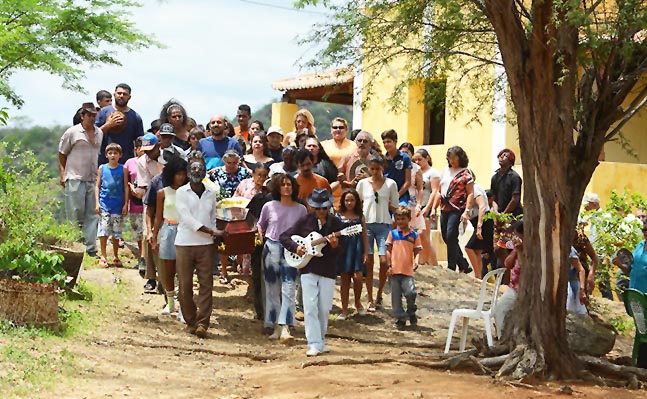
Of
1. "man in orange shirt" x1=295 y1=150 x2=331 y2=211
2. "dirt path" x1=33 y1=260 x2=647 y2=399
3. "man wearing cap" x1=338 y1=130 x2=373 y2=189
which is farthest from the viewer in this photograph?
"man wearing cap" x1=338 y1=130 x2=373 y2=189

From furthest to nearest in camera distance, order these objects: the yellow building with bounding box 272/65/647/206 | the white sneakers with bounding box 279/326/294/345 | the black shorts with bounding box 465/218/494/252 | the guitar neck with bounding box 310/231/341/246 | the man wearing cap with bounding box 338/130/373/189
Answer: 1. the yellow building with bounding box 272/65/647/206
2. the black shorts with bounding box 465/218/494/252
3. the man wearing cap with bounding box 338/130/373/189
4. the white sneakers with bounding box 279/326/294/345
5. the guitar neck with bounding box 310/231/341/246

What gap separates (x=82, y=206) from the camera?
14.9 metres

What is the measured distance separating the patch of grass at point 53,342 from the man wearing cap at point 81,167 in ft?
5.49

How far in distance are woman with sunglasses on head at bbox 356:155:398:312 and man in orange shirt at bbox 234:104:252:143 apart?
290 cm

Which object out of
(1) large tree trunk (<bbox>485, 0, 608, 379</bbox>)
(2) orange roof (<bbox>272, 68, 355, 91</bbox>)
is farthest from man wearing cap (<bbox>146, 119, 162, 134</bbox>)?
(2) orange roof (<bbox>272, 68, 355, 91</bbox>)

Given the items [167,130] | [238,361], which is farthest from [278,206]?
[167,130]

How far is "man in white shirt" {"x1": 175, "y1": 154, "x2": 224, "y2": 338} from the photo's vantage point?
11.8 metres

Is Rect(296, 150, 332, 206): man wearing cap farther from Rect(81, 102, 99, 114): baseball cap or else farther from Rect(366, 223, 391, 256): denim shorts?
→ Rect(81, 102, 99, 114): baseball cap

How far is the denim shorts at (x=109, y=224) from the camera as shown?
14.6m

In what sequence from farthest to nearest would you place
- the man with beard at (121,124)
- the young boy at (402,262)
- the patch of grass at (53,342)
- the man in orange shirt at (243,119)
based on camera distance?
the man in orange shirt at (243,119) → the man with beard at (121,124) → the young boy at (402,262) → the patch of grass at (53,342)

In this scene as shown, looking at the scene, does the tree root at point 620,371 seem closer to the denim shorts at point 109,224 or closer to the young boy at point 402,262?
the young boy at point 402,262

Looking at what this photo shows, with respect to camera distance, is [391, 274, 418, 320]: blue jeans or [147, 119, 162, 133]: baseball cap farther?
[147, 119, 162, 133]: baseball cap

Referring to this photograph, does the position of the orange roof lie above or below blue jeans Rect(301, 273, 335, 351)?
above

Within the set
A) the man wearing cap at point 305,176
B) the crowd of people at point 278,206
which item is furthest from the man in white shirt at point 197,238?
the man wearing cap at point 305,176
